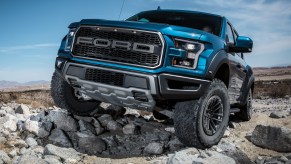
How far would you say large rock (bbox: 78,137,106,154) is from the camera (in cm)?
453

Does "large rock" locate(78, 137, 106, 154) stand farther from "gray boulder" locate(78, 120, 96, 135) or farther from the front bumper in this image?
the front bumper

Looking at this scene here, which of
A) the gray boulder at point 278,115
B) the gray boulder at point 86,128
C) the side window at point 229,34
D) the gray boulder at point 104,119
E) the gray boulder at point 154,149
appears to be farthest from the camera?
the gray boulder at point 278,115

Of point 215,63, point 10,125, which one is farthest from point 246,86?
point 10,125

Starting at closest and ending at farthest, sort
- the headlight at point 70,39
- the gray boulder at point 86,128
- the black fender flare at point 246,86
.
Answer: the headlight at point 70,39 < the gray boulder at point 86,128 < the black fender flare at point 246,86

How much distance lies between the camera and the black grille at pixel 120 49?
150 inches

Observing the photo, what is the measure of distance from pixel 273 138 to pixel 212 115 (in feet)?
3.48

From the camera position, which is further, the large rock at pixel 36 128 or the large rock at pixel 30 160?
the large rock at pixel 36 128

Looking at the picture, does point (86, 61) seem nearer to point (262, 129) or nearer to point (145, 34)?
point (145, 34)

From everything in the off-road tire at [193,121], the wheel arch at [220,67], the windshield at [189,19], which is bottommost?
the off-road tire at [193,121]

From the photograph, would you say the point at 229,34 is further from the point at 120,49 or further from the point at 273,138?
the point at 120,49

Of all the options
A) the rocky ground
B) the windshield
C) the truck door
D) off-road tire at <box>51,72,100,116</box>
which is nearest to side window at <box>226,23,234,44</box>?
the truck door

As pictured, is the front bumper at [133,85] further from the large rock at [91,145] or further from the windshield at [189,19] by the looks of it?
the windshield at [189,19]

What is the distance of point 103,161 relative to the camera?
13.3 ft

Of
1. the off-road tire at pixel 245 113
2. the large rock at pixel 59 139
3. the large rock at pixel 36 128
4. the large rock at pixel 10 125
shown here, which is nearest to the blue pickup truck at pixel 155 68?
the large rock at pixel 59 139
